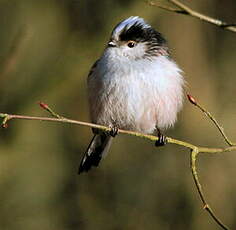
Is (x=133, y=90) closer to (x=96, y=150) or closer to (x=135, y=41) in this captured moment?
(x=135, y=41)

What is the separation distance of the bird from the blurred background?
1.07 m

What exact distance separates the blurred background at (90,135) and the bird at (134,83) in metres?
1.07

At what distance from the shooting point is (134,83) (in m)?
5.59

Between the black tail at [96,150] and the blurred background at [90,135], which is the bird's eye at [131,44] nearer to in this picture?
the black tail at [96,150]

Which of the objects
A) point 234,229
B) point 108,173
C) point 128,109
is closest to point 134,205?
point 108,173

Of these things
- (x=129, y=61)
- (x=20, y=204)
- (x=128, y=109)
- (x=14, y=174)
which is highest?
(x=129, y=61)

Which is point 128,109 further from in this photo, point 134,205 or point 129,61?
point 134,205

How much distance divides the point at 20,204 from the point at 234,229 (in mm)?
2521

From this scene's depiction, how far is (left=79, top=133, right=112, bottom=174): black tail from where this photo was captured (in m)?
6.19

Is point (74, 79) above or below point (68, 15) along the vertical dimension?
below

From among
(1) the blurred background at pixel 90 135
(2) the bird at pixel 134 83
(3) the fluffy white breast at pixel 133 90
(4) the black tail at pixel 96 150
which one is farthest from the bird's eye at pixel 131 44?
(1) the blurred background at pixel 90 135

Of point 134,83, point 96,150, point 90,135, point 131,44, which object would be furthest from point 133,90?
point 90,135

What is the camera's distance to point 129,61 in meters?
5.75

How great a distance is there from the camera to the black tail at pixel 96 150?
6.19 meters
